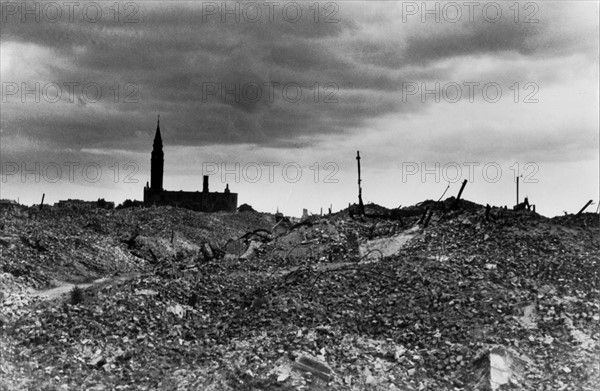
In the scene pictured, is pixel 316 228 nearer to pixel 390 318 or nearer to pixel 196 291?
pixel 196 291

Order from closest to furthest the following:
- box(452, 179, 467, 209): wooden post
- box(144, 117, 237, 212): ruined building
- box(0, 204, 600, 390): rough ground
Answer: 1. box(0, 204, 600, 390): rough ground
2. box(452, 179, 467, 209): wooden post
3. box(144, 117, 237, 212): ruined building

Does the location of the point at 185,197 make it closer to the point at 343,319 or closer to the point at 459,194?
the point at 459,194

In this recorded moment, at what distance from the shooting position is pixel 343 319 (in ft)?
37.2

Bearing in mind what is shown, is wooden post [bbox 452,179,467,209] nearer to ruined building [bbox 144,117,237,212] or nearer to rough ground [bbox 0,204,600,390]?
rough ground [bbox 0,204,600,390]

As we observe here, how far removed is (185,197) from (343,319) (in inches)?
1934

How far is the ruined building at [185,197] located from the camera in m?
58.4

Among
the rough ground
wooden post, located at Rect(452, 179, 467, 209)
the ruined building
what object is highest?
the ruined building

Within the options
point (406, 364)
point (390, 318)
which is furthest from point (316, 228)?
point (406, 364)

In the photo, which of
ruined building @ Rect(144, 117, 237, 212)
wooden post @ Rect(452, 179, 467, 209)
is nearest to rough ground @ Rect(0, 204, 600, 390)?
wooden post @ Rect(452, 179, 467, 209)

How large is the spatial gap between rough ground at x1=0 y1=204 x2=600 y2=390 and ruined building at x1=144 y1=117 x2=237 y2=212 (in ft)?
134

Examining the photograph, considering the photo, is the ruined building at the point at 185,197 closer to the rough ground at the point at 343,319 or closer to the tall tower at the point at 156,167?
the tall tower at the point at 156,167

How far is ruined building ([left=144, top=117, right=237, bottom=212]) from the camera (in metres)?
58.4

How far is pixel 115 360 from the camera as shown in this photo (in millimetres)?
10414

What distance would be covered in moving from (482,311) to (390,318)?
1708 millimetres
